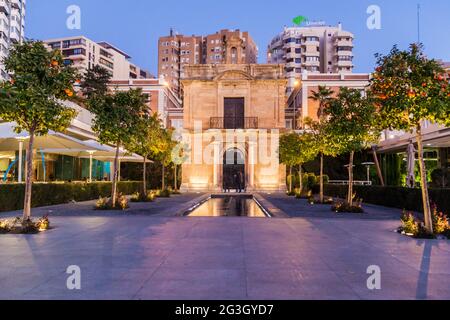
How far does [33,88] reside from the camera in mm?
9383

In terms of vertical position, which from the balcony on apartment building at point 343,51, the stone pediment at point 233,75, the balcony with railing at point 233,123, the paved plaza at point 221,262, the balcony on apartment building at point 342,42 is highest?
the balcony on apartment building at point 342,42

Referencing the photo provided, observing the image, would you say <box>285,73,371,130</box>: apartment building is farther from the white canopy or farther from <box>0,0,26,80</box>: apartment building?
<box>0,0,26,80</box>: apartment building

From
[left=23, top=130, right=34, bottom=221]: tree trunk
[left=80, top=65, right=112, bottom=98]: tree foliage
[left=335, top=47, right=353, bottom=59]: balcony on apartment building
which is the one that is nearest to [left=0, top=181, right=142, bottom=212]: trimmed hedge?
[left=23, top=130, right=34, bottom=221]: tree trunk

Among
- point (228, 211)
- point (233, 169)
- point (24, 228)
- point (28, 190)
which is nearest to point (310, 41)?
point (233, 169)

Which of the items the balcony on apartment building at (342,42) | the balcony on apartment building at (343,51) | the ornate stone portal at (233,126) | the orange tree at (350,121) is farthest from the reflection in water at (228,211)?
the balcony on apartment building at (342,42)

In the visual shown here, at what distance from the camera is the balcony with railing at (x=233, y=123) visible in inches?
1430

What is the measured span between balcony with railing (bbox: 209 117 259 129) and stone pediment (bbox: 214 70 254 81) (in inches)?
142

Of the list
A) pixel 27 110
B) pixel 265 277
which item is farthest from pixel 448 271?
pixel 27 110

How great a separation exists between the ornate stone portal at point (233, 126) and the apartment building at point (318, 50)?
1941 inches

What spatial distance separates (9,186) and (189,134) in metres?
22.5

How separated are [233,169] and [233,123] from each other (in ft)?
13.8

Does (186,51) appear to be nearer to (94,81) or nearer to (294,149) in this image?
(94,81)

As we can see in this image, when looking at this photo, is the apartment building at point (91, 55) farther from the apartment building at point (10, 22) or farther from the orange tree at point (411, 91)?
the orange tree at point (411, 91)

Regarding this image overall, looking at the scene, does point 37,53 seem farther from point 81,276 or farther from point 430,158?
point 430,158
